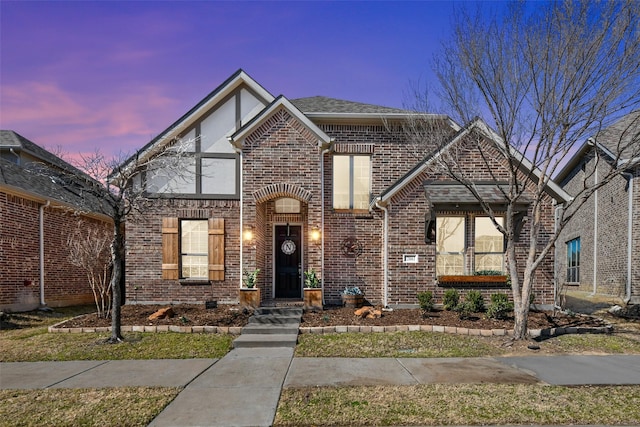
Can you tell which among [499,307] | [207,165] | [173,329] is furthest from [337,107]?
[173,329]

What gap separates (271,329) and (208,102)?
7374 millimetres

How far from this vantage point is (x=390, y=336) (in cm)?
898

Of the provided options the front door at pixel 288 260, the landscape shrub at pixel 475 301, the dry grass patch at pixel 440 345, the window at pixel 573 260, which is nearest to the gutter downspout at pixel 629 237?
the dry grass patch at pixel 440 345

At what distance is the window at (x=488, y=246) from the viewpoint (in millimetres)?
11852

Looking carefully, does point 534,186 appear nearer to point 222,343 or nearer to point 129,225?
point 222,343

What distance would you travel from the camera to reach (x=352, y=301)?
38.6ft

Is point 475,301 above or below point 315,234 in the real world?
below

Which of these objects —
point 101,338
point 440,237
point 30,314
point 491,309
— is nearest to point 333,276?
point 440,237

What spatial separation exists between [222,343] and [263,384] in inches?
114

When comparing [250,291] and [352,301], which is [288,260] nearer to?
[250,291]

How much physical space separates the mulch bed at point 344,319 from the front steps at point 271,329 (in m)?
0.29

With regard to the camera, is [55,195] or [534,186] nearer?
[534,186]

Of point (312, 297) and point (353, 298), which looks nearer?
point (312, 297)

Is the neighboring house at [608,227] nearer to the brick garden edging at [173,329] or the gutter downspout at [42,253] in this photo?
the brick garden edging at [173,329]
